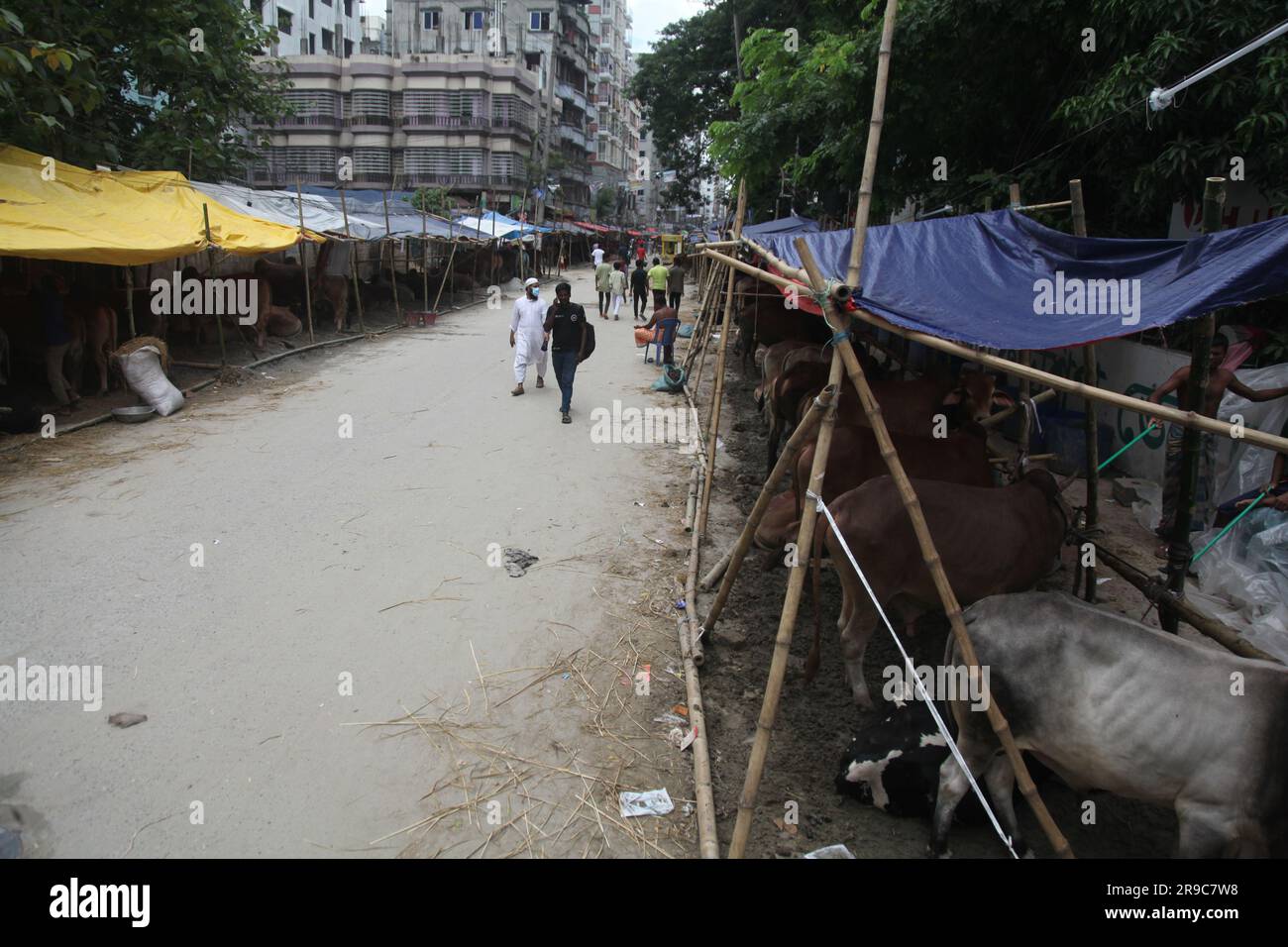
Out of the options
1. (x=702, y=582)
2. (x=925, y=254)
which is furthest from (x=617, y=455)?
(x=925, y=254)

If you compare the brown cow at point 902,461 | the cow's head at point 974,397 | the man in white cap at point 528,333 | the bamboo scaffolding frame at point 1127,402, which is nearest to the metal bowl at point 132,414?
the man in white cap at point 528,333

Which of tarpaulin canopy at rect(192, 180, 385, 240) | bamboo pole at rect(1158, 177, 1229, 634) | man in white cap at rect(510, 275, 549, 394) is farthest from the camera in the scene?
tarpaulin canopy at rect(192, 180, 385, 240)

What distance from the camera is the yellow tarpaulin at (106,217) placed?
31.4 ft

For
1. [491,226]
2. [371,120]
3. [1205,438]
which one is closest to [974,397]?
[1205,438]

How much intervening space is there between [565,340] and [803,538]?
8.23m

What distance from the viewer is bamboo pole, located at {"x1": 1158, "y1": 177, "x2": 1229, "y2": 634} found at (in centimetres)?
459

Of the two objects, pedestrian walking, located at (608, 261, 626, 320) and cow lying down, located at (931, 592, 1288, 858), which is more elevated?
pedestrian walking, located at (608, 261, 626, 320)

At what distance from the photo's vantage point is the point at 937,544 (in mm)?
5039

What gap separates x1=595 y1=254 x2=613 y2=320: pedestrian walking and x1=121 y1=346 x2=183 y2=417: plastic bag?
13.5 m

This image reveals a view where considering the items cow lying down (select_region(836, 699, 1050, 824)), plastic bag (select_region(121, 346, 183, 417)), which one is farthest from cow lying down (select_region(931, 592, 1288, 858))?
plastic bag (select_region(121, 346, 183, 417))

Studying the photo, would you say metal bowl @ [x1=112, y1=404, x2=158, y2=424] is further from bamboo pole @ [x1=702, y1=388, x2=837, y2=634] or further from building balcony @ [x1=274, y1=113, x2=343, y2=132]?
building balcony @ [x1=274, y1=113, x2=343, y2=132]

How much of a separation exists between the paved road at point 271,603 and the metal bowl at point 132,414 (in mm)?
187

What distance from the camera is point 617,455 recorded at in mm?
10102
